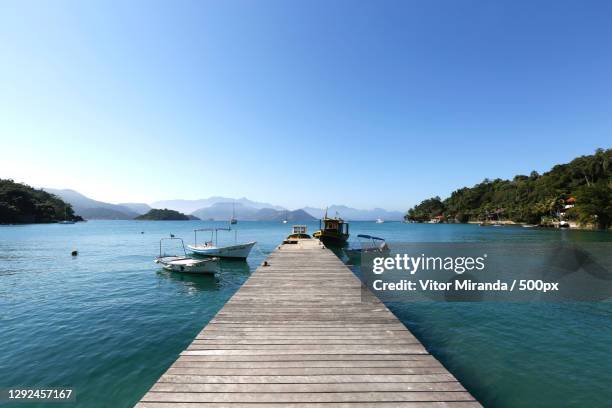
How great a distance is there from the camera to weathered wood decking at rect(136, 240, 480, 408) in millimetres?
4379

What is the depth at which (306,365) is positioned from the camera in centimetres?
539

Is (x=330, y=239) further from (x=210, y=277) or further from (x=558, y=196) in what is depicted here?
(x=558, y=196)

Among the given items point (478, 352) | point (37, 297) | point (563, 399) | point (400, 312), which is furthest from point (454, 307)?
point (37, 297)

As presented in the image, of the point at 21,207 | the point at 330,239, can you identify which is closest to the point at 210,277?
the point at 330,239

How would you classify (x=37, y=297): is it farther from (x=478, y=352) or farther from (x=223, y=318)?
(x=478, y=352)

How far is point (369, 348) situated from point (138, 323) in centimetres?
1087

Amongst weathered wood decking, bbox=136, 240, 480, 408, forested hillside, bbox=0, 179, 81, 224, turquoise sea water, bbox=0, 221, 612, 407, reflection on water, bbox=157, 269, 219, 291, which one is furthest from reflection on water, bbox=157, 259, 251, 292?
forested hillside, bbox=0, 179, 81, 224

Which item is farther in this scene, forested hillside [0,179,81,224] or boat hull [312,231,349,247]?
forested hillside [0,179,81,224]

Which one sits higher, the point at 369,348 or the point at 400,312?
the point at 369,348

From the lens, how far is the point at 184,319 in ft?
41.2

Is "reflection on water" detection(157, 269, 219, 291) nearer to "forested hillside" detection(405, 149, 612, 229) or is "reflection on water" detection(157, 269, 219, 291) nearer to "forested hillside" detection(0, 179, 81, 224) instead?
"forested hillside" detection(405, 149, 612, 229)

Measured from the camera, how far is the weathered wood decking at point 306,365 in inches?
172

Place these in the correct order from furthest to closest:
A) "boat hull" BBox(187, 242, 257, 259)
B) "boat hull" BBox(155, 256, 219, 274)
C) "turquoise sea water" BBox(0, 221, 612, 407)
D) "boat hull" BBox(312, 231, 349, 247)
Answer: "boat hull" BBox(312, 231, 349, 247), "boat hull" BBox(187, 242, 257, 259), "boat hull" BBox(155, 256, 219, 274), "turquoise sea water" BBox(0, 221, 612, 407)

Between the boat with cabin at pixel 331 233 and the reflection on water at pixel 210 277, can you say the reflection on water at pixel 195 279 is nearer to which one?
the reflection on water at pixel 210 277
